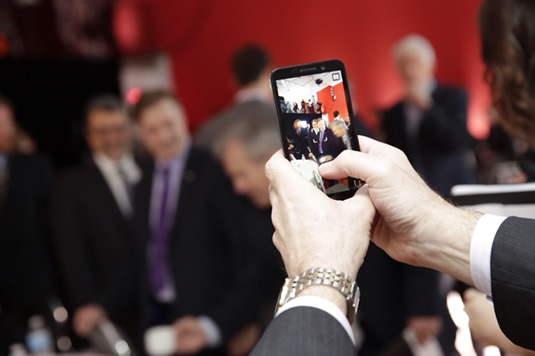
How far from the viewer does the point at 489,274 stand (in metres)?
0.92

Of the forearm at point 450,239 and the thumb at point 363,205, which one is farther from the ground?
the thumb at point 363,205

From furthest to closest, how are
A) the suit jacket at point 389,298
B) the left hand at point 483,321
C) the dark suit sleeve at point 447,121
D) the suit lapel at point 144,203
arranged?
the dark suit sleeve at point 447,121 < the suit lapel at point 144,203 < the suit jacket at point 389,298 < the left hand at point 483,321

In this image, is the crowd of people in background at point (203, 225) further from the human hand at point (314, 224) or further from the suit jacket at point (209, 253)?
the human hand at point (314, 224)

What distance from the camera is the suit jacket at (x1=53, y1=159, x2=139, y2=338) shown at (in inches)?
115

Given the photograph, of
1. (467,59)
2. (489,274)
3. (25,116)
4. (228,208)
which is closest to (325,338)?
(489,274)

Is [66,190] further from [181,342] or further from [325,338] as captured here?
[325,338]

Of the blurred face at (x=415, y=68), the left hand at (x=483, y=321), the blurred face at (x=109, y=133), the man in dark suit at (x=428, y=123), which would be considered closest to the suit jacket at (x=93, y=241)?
the blurred face at (x=109, y=133)

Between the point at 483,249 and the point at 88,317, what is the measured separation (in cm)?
216

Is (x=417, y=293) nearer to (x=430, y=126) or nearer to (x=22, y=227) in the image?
(x=430, y=126)

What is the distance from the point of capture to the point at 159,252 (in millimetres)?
2562

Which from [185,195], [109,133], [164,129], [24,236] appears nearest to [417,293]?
[185,195]

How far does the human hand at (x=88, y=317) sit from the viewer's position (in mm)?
2764

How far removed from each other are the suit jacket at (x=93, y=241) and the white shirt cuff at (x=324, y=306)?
2.14 metres

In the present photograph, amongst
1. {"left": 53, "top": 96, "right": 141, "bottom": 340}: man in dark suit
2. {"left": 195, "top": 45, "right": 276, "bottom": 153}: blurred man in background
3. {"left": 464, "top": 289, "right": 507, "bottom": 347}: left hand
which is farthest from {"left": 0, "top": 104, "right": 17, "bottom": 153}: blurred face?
{"left": 464, "top": 289, "right": 507, "bottom": 347}: left hand
